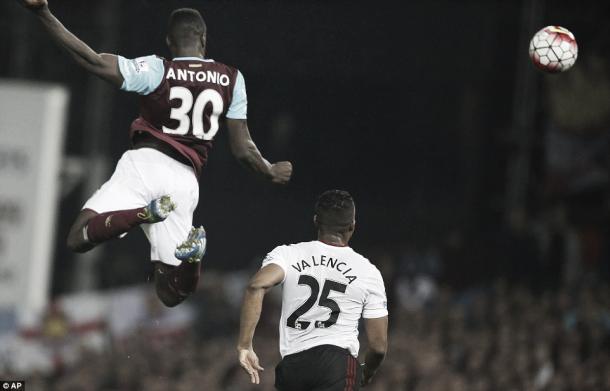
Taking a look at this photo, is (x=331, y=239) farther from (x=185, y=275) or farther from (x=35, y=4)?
(x=35, y=4)

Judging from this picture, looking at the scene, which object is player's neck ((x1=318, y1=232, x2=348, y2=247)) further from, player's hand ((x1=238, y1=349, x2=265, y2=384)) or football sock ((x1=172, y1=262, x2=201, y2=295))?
football sock ((x1=172, y1=262, x2=201, y2=295))

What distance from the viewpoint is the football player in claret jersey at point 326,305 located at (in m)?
8.00

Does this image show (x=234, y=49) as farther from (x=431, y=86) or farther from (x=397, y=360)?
(x=431, y=86)

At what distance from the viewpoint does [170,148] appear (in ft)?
29.3

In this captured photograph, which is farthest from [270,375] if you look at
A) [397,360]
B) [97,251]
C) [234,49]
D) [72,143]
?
[72,143]

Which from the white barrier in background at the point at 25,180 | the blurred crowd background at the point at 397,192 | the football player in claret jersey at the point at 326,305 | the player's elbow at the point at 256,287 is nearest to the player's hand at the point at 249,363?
the football player in claret jersey at the point at 326,305

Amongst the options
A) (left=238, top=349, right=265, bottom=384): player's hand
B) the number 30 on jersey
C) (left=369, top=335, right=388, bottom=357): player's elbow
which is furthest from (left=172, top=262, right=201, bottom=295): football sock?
(left=369, top=335, right=388, bottom=357): player's elbow

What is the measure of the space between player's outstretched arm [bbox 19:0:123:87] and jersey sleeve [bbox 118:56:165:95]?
0.05 m

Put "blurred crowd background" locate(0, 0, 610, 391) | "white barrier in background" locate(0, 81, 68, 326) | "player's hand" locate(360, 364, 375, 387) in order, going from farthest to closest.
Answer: "white barrier in background" locate(0, 81, 68, 326), "blurred crowd background" locate(0, 0, 610, 391), "player's hand" locate(360, 364, 375, 387)

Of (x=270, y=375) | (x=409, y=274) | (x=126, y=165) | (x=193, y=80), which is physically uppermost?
(x=193, y=80)

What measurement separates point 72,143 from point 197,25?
1329 cm

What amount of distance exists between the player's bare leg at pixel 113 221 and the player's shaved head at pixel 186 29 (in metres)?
1.16

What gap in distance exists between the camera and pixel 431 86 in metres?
20.6

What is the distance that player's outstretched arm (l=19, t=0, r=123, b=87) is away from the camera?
817 centimetres
